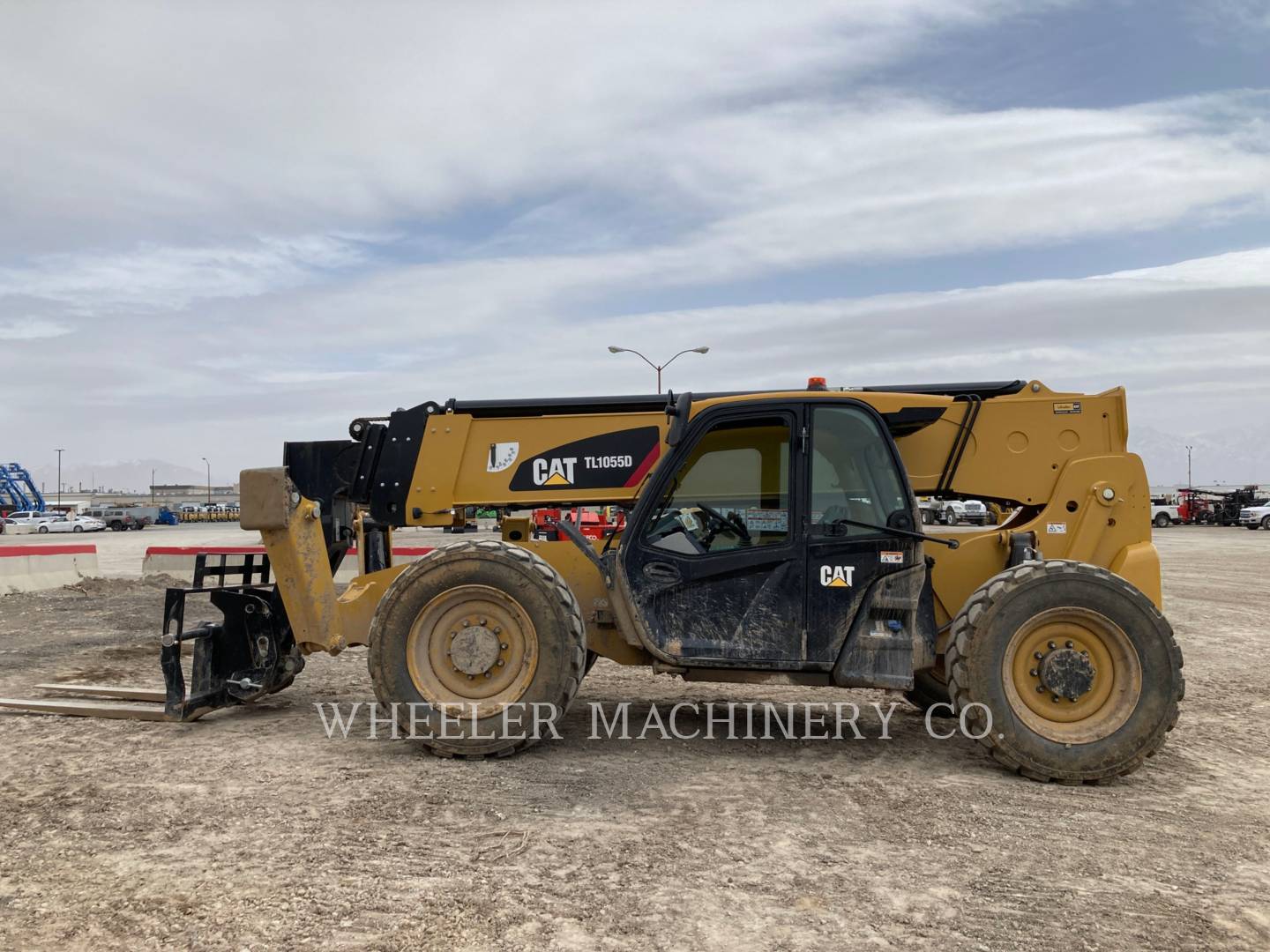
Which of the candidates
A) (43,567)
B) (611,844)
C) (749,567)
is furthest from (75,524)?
(611,844)

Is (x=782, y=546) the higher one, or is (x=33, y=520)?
(x=782, y=546)

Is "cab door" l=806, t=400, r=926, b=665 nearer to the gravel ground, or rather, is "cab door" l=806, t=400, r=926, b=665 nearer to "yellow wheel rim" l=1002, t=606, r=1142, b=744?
"yellow wheel rim" l=1002, t=606, r=1142, b=744

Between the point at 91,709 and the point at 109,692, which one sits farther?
the point at 109,692

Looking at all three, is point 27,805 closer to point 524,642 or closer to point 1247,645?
point 524,642

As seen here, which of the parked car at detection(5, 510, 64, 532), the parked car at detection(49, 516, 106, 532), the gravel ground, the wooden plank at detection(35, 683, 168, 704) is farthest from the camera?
the parked car at detection(5, 510, 64, 532)

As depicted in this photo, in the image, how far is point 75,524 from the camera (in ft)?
205

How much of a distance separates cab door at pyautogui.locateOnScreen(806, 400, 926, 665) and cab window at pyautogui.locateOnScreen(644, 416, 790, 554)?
227 millimetres

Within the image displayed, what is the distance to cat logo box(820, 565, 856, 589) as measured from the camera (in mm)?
6059

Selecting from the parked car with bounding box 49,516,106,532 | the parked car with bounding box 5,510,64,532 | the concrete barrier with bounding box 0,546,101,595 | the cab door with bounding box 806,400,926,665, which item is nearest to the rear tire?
the cab door with bounding box 806,400,926,665

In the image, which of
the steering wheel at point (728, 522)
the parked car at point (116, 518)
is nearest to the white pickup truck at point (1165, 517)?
the steering wheel at point (728, 522)

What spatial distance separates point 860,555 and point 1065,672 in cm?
133

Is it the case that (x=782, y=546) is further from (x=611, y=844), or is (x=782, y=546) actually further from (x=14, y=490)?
(x=14, y=490)

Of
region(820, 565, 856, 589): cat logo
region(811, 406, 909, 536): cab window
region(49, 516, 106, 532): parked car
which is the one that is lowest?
region(49, 516, 106, 532): parked car

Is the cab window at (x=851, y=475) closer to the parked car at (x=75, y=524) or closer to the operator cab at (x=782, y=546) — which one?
the operator cab at (x=782, y=546)
